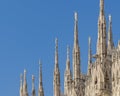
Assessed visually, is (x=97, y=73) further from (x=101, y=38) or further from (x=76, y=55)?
(x=76, y=55)

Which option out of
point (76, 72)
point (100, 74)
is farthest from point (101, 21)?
point (76, 72)

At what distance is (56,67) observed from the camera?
78.4m

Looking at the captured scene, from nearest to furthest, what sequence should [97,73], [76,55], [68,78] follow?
[97,73] → [76,55] → [68,78]

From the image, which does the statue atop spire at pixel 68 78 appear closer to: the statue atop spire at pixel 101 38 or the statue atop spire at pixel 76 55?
the statue atop spire at pixel 76 55

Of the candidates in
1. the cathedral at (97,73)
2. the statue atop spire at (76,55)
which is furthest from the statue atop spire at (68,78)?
the statue atop spire at (76,55)

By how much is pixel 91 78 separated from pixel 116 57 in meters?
8.08

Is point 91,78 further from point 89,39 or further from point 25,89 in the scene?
point 25,89

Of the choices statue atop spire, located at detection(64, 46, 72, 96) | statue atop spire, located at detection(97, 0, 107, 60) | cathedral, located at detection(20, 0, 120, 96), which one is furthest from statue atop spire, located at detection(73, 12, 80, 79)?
statue atop spire, located at detection(97, 0, 107, 60)

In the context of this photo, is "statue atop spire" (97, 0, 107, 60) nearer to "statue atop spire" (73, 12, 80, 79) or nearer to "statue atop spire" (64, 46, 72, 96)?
"statue atop spire" (73, 12, 80, 79)

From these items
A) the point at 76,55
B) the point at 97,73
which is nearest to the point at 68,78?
the point at 76,55

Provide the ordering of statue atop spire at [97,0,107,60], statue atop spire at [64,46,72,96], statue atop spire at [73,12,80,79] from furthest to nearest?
statue atop spire at [64,46,72,96] → statue atop spire at [73,12,80,79] → statue atop spire at [97,0,107,60]

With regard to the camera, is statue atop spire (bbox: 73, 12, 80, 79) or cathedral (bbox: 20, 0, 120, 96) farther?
statue atop spire (bbox: 73, 12, 80, 79)

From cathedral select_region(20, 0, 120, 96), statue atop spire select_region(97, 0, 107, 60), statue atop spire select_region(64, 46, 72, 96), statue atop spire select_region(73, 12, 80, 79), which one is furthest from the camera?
statue atop spire select_region(64, 46, 72, 96)

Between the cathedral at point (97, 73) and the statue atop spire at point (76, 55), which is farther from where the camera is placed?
the statue atop spire at point (76, 55)
